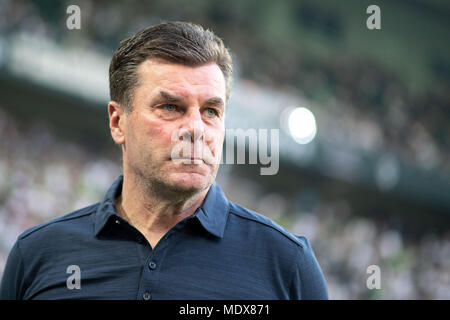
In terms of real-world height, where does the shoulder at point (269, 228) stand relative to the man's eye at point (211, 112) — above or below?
below

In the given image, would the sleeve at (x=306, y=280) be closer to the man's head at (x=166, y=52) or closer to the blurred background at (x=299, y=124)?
the man's head at (x=166, y=52)

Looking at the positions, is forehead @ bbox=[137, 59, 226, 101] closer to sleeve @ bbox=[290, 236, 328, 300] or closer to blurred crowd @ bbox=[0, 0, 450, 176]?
sleeve @ bbox=[290, 236, 328, 300]

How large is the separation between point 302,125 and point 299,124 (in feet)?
0.32

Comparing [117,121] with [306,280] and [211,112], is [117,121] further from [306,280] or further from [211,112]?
[306,280]

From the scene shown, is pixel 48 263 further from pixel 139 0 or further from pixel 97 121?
pixel 139 0

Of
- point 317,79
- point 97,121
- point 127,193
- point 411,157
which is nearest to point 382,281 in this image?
point 411,157

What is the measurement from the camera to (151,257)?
178 cm

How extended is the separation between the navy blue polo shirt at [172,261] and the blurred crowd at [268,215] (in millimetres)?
6268

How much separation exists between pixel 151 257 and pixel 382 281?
973cm

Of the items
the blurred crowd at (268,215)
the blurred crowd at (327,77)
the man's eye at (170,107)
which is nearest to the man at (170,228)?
the man's eye at (170,107)

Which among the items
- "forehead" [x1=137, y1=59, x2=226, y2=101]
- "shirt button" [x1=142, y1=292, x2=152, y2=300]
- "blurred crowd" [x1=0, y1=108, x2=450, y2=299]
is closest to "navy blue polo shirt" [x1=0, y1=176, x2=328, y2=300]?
"shirt button" [x1=142, y1=292, x2=152, y2=300]

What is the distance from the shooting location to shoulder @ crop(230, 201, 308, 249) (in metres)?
1.85

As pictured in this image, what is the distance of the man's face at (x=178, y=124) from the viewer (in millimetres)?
1826
